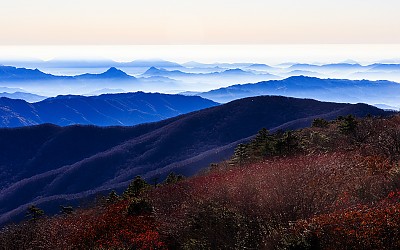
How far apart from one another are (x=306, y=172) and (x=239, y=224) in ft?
16.5

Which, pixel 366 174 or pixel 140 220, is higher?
pixel 366 174

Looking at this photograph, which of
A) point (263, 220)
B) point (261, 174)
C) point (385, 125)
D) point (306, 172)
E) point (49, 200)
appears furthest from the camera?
point (49, 200)

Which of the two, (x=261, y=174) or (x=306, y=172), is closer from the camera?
(x=306, y=172)

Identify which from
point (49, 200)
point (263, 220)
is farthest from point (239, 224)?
point (49, 200)

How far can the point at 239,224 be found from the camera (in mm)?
17344

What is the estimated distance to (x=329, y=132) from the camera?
43.4 meters

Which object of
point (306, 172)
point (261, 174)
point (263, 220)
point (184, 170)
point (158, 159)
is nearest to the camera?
point (263, 220)

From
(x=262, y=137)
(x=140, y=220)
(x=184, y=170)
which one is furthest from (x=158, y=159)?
(x=140, y=220)

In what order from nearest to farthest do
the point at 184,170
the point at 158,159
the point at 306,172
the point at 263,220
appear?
the point at 263,220, the point at 306,172, the point at 184,170, the point at 158,159

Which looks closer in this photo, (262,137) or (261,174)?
(261,174)

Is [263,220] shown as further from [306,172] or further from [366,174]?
[366,174]

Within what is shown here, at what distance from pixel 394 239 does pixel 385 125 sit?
1067 inches

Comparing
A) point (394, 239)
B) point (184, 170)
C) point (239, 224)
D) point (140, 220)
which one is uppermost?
point (394, 239)

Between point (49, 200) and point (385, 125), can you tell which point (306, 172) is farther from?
point (49, 200)
